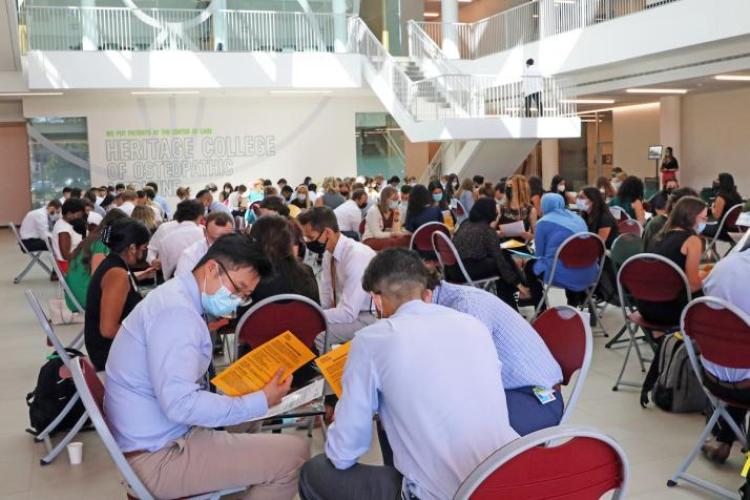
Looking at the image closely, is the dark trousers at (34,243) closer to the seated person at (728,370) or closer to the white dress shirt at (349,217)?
the white dress shirt at (349,217)

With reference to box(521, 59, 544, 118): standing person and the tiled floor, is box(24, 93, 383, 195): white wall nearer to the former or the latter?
box(521, 59, 544, 118): standing person

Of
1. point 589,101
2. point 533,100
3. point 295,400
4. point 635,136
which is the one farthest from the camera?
point 635,136

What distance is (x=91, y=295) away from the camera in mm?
4074

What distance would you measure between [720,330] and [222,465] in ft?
6.81

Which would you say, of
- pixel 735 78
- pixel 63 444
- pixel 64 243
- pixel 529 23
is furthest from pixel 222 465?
pixel 529 23

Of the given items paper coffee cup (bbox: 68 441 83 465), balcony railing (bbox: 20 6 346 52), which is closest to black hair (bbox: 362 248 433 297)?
paper coffee cup (bbox: 68 441 83 465)

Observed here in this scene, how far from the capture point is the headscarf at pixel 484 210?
6496mm

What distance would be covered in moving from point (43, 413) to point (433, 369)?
3102 mm

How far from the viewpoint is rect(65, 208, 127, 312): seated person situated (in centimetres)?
539

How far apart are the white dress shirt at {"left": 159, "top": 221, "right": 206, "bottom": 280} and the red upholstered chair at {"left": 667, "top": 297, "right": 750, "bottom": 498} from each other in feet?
13.3

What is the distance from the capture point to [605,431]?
4.30 metres

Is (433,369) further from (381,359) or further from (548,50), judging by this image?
(548,50)

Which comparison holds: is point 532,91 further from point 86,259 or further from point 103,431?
point 103,431

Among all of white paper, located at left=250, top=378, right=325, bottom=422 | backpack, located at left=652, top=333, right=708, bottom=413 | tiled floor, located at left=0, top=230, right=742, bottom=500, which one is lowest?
tiled floor, located at left=0, top=230, right=742, bottom=500
